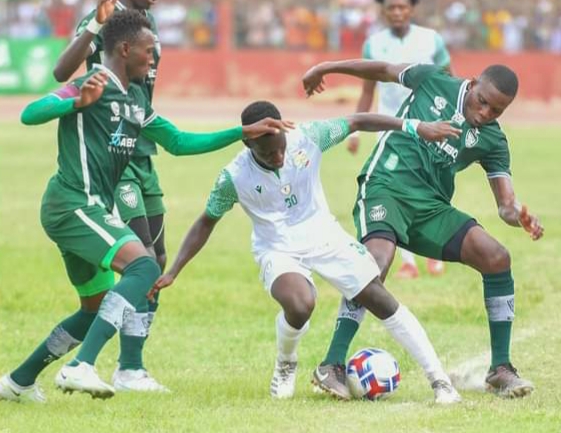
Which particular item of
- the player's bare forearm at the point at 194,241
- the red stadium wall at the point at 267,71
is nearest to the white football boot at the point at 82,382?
the player's bare forearm at the point at 194,241

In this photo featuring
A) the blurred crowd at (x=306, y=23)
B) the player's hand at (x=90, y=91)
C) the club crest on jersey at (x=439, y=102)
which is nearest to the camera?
the player's hand at (x=90, y=91)

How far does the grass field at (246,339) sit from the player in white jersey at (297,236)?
1.12 ft

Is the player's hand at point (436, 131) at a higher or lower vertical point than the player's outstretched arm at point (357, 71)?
lower

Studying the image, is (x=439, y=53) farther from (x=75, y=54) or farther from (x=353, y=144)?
(x=75, y=54)

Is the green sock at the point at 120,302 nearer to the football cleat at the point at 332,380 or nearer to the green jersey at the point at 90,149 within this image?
the green jersey at the point at 90,149

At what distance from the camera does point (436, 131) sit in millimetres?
8695

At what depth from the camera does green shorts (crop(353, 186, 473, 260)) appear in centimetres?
929

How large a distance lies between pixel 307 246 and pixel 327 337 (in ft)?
9.43

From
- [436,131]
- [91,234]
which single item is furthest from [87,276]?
[436,131]

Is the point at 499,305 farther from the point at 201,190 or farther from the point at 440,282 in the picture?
the point at 201,190

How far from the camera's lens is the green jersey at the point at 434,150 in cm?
945

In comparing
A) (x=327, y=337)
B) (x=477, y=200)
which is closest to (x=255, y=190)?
(x=327, y=337)

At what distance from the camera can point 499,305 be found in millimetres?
9289

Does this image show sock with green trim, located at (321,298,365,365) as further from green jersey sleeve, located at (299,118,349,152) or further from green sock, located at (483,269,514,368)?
green jersey sleeve, located at (299,118,349,152)
